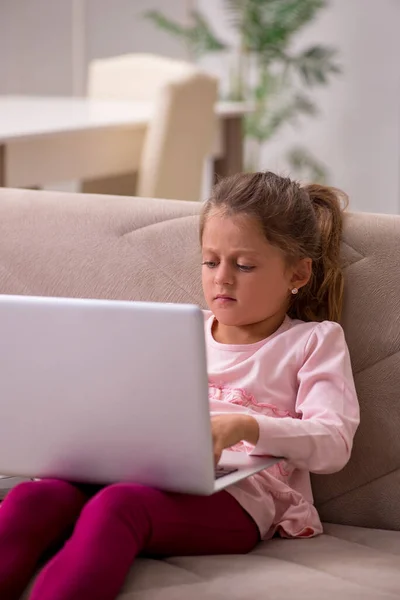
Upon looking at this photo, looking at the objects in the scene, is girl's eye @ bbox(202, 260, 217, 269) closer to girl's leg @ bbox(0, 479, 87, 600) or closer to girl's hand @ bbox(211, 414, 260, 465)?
girl's hand @ bbox(211, 414, 260, 465)

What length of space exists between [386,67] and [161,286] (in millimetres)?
4297

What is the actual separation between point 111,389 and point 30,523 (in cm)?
21

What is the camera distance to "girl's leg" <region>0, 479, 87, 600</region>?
1267 millimetres

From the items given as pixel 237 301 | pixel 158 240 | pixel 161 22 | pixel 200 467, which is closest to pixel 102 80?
pixel 161 22

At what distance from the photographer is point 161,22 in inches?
218

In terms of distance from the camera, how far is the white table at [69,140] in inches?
124

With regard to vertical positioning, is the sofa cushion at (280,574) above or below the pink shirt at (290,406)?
below

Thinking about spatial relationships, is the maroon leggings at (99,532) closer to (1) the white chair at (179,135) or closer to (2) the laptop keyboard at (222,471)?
(2) the laptop keyboard at (222,471)

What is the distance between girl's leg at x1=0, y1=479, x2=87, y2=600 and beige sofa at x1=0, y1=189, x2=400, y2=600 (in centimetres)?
11

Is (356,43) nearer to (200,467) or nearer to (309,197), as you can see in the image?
(309,197)

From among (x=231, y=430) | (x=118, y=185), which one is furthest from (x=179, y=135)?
(x=231, y=430)

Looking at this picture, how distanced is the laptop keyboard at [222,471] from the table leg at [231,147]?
2.84 metres

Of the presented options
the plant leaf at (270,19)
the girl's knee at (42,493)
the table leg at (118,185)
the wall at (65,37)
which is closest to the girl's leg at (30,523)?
the girl's knee at (42,493)

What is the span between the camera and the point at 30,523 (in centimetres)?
132
